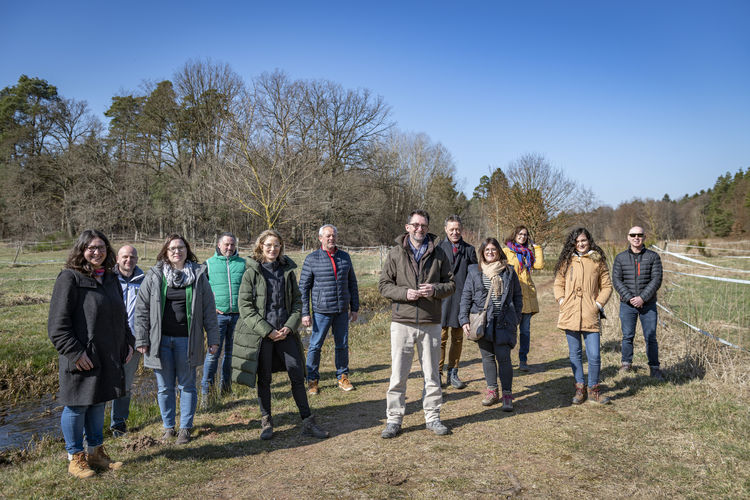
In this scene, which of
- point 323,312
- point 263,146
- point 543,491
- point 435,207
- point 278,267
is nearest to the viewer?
point 543,491

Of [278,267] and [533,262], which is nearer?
[278,267]

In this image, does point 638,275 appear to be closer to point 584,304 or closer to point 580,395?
point 584,304

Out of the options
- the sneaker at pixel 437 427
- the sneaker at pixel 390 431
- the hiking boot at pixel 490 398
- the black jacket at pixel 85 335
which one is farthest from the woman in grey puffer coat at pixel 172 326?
the hiking boot at pixel 490 398

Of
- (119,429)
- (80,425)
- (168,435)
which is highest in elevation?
(80,425)

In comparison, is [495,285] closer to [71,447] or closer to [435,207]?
[71,447]

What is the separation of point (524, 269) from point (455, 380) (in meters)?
1.89

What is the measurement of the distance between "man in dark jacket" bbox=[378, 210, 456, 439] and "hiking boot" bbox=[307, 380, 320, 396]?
5.54 ft

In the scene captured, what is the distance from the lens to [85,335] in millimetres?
3479

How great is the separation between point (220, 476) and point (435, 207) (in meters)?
40.7

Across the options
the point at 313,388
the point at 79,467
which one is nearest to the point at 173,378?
the point at 79,467

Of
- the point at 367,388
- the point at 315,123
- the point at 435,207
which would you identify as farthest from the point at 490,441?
the point at 435,207

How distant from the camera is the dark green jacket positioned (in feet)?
13.9

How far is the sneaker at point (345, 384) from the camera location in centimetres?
598

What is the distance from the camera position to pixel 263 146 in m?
21.6
